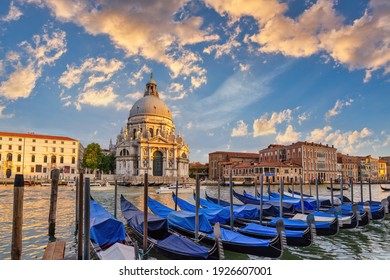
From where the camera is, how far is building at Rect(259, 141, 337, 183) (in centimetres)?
2375

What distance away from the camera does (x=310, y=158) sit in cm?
2398

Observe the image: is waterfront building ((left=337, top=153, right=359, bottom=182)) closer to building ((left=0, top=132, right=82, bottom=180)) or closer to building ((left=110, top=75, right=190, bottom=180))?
building ((left=110, top=75, right=190, bottom=180))

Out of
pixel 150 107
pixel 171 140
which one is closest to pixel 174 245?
pixel 171 140

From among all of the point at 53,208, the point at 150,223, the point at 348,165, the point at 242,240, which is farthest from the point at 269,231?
the point at 348,165

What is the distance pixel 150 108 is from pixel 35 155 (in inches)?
641

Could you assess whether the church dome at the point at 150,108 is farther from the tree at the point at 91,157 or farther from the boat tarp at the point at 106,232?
the boat tarp at the point at 106,232

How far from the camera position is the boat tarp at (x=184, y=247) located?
329cm

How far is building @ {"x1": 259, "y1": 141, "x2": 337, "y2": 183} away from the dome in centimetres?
1106

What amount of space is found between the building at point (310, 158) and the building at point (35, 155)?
46.7ft

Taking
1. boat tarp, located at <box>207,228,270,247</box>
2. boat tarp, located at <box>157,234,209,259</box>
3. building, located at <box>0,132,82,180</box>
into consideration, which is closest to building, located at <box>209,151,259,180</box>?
building, located at <box>0,132,82,180</box>

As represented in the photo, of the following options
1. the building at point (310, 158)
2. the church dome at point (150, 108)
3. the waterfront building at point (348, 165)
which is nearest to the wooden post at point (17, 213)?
the building at point (310, 158)

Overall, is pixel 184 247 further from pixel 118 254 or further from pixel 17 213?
pixel 17 213

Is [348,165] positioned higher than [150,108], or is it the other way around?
[150,108]

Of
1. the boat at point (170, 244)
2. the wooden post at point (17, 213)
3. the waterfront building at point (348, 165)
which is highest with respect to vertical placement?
the waterfront building at point (348, 165)
